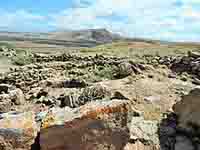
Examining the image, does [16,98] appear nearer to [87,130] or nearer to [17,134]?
[17,134]

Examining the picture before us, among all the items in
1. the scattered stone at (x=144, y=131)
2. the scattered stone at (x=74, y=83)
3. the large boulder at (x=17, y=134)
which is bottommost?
the scattered stone at (x=74, y=83)

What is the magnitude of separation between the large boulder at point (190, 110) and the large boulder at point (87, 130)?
2322 mm

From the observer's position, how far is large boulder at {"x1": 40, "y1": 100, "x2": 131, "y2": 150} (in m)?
5.84

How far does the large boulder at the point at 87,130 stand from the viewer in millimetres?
5840

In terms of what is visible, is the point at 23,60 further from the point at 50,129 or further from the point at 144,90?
the point at 50,129

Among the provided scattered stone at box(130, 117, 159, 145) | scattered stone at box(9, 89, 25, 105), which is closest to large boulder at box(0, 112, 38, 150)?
scattered stone at box(130, 117, 159, 145)

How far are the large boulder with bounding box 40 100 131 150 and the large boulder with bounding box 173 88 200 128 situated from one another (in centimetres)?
232

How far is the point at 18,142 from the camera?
586cm

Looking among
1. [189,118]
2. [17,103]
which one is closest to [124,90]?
[17,103]

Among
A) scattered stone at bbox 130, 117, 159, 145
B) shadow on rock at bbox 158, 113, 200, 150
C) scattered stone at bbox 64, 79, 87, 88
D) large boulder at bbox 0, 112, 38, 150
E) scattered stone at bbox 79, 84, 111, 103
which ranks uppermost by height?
large boulder at bbox 0, 112, 38, 150

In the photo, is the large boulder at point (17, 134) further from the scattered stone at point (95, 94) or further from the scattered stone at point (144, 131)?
the scattered stone at point (95, 94)

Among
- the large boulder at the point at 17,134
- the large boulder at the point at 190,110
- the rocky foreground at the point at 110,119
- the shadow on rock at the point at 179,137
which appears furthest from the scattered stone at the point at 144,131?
the large boulder at the point at 17,134

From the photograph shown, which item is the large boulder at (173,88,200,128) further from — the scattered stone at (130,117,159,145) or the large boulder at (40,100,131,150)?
the large boulder at (40,100,131,150)

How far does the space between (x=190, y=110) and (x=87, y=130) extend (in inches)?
116
